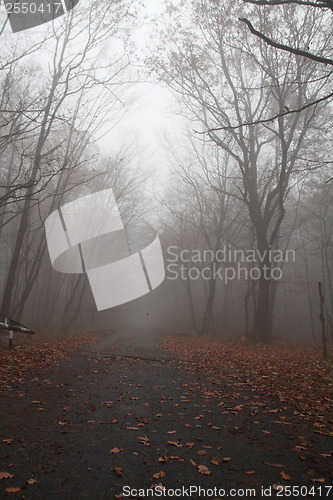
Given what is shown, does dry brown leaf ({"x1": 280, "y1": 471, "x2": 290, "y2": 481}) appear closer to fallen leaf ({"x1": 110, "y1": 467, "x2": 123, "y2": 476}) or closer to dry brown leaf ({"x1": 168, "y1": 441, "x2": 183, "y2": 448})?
dry brown leaf ({"x1": 168, "y1": 441, "x2": 183, "y2": 448})

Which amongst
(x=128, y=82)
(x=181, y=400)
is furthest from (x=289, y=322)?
(x=181, y=400)

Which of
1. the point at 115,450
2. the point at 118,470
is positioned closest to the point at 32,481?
the point at 118,470

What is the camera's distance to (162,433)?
11.9 feet

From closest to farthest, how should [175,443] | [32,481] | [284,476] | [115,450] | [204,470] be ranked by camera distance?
1. [32,481]
2. [284,476]
3. [204,470]
4. [115,450]
5. [175,443]

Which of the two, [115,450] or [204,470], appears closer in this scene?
[204,470]

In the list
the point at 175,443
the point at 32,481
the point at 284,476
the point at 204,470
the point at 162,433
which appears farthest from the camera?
the point at 162,433

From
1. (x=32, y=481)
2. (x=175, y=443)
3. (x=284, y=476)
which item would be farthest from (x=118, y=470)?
(x=284, y=476)

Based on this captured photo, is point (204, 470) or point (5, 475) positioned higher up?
point (5, 475)

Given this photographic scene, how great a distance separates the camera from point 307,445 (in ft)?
10.7

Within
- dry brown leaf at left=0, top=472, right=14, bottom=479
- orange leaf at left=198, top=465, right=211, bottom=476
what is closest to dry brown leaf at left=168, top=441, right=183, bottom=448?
orange leaf at left=198, top=465, right=211, bottom=476

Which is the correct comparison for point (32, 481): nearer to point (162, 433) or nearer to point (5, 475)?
point (5, 475)

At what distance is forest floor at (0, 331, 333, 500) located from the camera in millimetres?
2547

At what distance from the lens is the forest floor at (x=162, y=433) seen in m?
2.55

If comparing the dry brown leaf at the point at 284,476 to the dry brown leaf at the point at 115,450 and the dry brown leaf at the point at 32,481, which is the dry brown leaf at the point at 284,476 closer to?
the dry brown leaf at the point at 115,450
